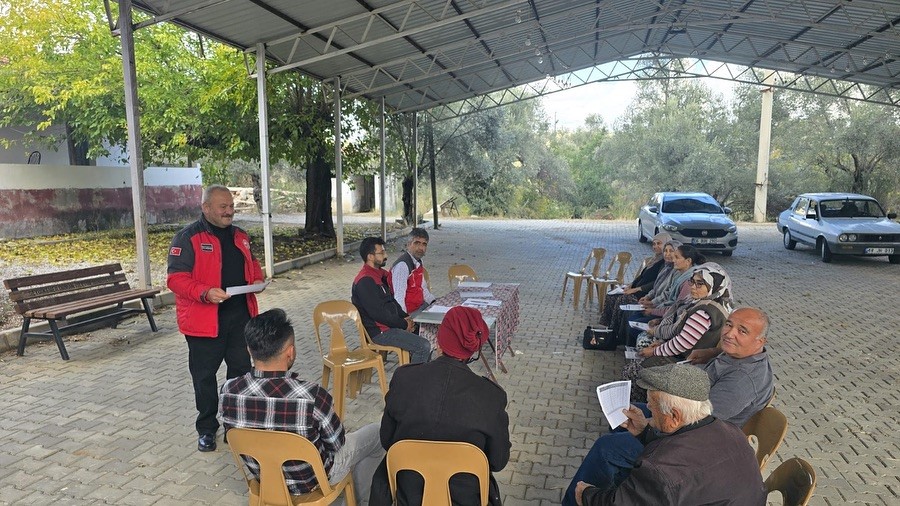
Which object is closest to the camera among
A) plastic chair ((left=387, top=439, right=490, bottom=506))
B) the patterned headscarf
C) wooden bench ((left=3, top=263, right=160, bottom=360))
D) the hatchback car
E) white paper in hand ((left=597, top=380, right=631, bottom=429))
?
plastic chair ((left=387, top=439, right=490, bottom=506))

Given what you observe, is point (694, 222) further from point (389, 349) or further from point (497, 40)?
point (389, 349)

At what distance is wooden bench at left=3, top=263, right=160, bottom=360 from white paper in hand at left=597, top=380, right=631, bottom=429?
5699 mm

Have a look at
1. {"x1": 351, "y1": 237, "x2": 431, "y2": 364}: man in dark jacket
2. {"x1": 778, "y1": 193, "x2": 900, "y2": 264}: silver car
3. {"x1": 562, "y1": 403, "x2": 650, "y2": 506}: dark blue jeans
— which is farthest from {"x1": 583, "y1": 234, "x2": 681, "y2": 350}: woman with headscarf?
{"x1": 778, "y1": 193, "x2": 900, "y2": 264}: silver car

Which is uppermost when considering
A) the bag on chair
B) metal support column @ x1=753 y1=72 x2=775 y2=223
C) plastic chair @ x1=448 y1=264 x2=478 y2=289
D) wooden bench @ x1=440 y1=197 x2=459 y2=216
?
metal support column @ x1=753 y1=72 x2=775 y2=223

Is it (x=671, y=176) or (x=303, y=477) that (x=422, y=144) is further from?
(x=303, y=477)

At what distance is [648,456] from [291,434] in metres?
1.50

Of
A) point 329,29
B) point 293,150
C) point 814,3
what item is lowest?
point 293,150

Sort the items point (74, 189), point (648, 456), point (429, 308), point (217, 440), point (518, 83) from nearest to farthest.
→ point (648, 456) < point (217, 440) < point (429, 308) < point (74, 189) < point (518, 83)

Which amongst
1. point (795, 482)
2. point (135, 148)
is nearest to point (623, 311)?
point (795, 482)

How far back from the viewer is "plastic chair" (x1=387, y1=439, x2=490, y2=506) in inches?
100

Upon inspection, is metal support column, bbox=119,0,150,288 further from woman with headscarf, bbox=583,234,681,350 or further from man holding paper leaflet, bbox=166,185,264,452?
woman with headscarf, bbox=583,234,681,350

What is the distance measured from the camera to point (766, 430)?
9.95 ft

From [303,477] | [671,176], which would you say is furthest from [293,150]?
[671,176]

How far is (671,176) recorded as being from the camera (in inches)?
1148
